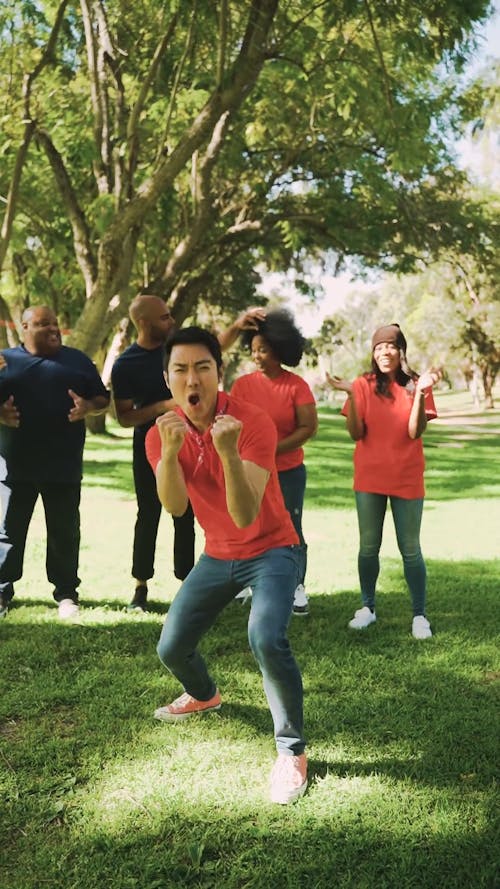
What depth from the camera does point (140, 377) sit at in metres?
5.78

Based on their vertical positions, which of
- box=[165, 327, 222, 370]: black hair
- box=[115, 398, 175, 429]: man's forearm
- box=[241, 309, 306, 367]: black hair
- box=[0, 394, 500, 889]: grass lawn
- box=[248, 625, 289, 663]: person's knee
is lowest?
box=[0, 394, 500, 889]: grass lawn

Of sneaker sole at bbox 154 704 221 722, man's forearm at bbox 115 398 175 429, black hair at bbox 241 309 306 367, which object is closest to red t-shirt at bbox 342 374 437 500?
black hair at bbox 241 309 306 367

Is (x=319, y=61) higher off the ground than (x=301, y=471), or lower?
higher

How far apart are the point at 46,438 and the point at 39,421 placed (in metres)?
0.13

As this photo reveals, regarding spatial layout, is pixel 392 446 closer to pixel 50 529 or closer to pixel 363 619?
pixel 363 619

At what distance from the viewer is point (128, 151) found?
11.5 metres

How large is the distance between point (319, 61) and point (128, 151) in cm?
310

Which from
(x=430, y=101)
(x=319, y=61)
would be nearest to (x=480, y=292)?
(x=430, y=101)

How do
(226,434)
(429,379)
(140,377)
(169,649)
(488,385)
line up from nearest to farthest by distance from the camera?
(226,434)
(169,649)
(429,379)
(140,377)
(488,385)

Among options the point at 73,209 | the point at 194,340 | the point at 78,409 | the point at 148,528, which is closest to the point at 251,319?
the point at 78,409

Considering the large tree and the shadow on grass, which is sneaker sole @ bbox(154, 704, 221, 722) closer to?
the shadow on grass

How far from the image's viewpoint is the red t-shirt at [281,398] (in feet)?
18.4

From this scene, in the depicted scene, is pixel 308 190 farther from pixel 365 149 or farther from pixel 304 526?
pixel 304 526

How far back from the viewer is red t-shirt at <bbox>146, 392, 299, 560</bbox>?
347 centimetres
